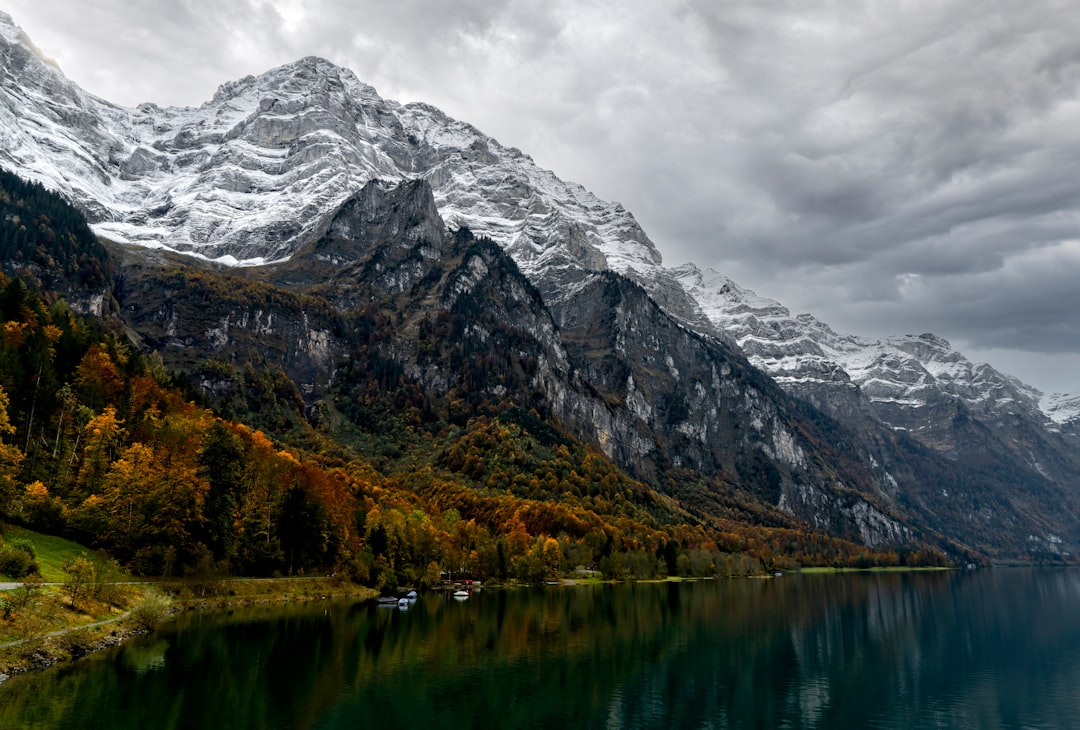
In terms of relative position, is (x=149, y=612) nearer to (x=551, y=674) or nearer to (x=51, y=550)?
(x=51, y=550)

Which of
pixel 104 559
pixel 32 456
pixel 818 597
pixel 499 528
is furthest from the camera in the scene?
pixel 499 528

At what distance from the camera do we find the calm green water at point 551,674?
46.6 m

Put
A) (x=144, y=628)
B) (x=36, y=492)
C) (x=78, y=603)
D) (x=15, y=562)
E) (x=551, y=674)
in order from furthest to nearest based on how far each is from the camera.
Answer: (x=36, y=492) → (x=144, y=628) → (x=78, y=603) → (x=551, y=674) → (x=15, y=562)

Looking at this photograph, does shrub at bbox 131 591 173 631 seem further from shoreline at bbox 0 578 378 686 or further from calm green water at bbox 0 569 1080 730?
calm green water at bbox 0 569 1080 730

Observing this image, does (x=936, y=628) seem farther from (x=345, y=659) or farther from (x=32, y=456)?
(x=32, y=456)

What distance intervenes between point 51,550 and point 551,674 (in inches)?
2044

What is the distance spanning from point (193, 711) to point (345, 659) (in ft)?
63.1

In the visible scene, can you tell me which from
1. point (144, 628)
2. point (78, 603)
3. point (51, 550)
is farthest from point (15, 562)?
point (51, 550)

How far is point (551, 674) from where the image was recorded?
2425 inches

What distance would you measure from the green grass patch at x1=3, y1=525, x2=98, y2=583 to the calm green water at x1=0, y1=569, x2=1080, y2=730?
11.2m

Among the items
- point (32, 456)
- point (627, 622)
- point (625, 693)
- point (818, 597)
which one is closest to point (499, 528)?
point (818, 597)

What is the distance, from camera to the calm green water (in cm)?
4659

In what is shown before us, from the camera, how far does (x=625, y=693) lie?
56.4 meters

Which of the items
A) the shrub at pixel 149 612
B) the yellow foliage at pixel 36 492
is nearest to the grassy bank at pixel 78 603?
the shrub at pixel 149 612
